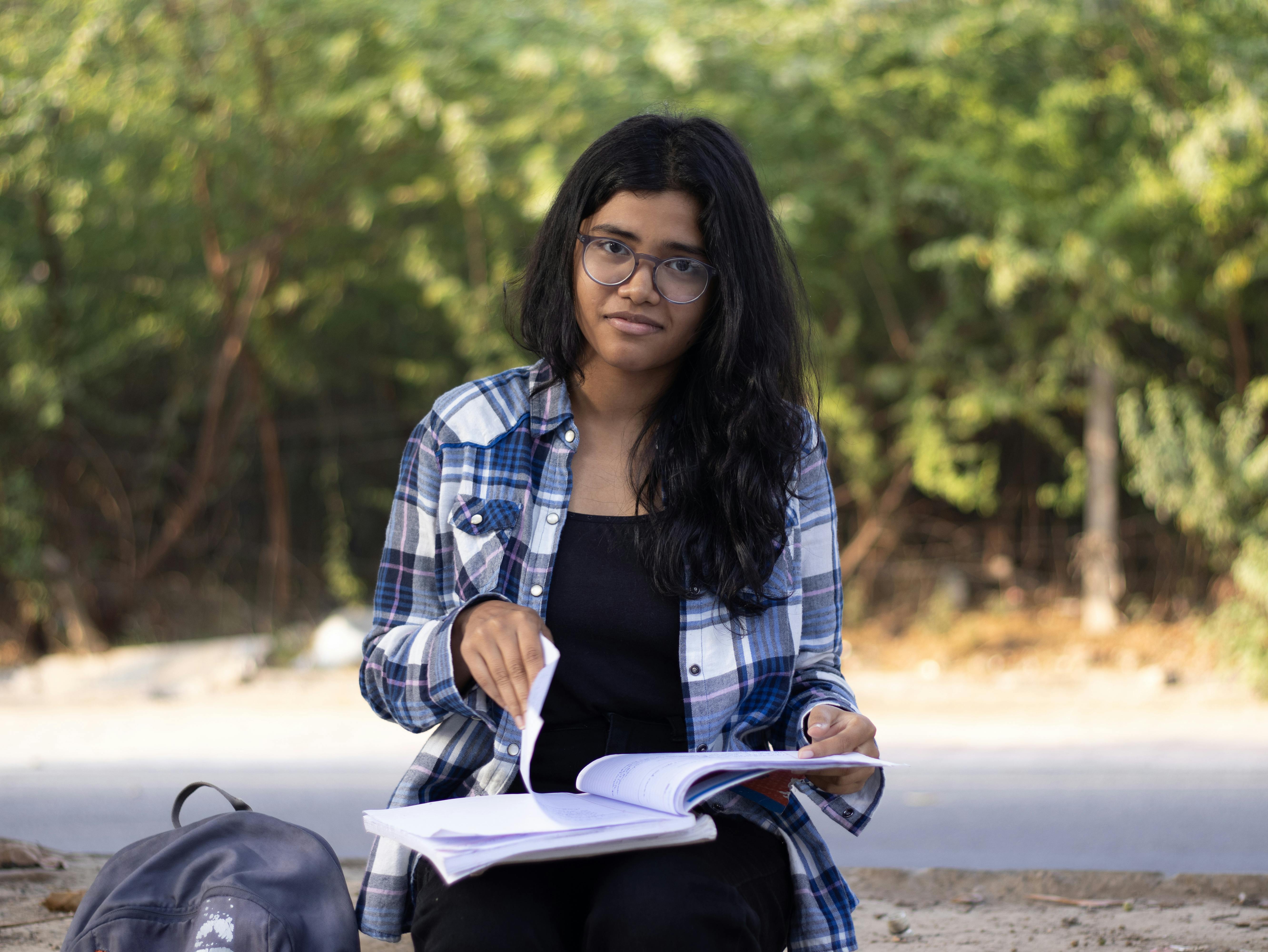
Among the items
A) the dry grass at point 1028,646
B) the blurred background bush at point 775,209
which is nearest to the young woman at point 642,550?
the blurred background bush at point 775,209

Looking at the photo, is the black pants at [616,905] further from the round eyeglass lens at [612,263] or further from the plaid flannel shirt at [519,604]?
the round eyeglass lens at [612,263]

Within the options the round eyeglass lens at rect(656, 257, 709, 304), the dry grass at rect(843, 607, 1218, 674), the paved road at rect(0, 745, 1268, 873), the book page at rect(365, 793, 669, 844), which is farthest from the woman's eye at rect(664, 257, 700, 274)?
the dry grass at rect(843, 607, 1218, 674)

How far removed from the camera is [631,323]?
1.92 metres

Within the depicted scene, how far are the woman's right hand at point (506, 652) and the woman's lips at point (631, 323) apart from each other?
1.68ft

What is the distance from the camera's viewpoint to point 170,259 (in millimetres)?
8219

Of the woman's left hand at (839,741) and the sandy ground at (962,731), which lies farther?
the sandy ground at (962,731)

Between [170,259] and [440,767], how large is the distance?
7.27 meters

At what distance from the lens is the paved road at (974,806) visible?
393 cm

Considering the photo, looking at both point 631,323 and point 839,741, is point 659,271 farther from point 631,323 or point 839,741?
point 839,741

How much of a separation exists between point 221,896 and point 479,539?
603 millimetres

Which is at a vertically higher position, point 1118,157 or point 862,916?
point 1118,157

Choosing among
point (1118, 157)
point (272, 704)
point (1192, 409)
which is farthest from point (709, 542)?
point (1118, 157)

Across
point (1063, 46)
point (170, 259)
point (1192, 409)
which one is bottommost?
point (1192, 409)

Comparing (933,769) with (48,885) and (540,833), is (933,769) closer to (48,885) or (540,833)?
(48,885)
